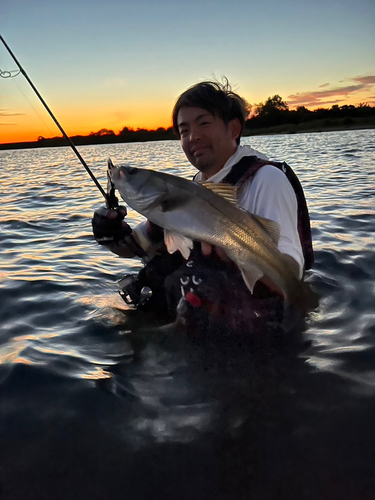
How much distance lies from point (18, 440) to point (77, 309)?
2136mm

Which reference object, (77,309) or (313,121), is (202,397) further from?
(313,121)

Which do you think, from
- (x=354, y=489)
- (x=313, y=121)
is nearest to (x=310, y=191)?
(x=354, y=489)

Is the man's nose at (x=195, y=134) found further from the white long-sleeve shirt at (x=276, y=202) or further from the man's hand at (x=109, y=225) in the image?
the man's hand at (x=109, y=225)

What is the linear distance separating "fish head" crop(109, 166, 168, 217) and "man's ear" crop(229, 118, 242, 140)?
1305 mm

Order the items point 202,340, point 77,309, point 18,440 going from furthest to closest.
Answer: point 77,309
point 202,340
point 18,440

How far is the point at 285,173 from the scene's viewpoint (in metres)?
3.69

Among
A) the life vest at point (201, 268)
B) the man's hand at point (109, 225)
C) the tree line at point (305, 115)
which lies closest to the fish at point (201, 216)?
the life vest at point (201, 268)

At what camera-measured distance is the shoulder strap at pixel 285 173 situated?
349cm

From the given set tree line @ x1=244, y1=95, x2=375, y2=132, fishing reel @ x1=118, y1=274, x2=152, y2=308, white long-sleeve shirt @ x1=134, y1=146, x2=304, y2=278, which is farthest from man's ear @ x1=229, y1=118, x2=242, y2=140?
tree line @ x1=244, y1=95, x2=375, y2=132

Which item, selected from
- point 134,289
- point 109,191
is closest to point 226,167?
point 109,191

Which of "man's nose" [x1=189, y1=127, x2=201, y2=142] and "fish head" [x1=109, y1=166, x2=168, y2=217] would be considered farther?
"man's nose" [x1=189, y1=127, x2=201, y2=142]

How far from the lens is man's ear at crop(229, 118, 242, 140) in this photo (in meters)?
3.86

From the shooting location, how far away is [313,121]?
259 ft

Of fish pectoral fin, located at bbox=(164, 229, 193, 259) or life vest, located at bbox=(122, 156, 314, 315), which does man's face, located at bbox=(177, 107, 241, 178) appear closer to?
life vest, located at bbox=(122, 156, 314, 315)
